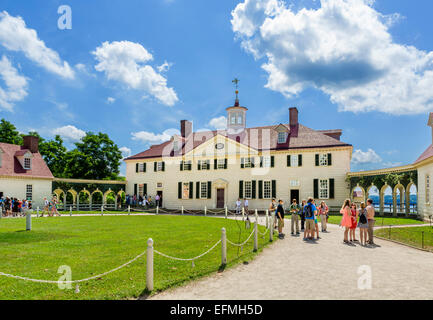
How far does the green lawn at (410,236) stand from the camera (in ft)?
44.0

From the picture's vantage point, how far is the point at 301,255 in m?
10.9

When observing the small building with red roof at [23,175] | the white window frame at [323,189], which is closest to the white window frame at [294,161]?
the white window frame at [323,189]

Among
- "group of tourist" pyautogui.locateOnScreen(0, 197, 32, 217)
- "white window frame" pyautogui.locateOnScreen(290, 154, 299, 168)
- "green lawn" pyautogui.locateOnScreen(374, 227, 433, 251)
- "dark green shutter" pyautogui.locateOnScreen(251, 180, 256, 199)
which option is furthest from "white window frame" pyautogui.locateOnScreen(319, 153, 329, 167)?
"group of tourist" pyautogui.locateOnScreen(0, 197, 32, 217)

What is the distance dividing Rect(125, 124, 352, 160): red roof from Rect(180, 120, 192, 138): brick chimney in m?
1.15

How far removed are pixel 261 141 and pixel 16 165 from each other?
85.4 feet

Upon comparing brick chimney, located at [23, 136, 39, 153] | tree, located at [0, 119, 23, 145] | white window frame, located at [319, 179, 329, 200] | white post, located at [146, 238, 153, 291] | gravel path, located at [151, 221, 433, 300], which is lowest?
gravel path, located at [151, 221, 433, 300]

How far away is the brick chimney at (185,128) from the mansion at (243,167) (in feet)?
3.24

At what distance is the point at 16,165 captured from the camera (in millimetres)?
34938

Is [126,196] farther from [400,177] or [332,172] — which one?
[400,177]

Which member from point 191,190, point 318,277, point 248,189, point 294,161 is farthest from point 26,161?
point 318,277

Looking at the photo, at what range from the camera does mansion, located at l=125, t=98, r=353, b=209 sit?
109 ft

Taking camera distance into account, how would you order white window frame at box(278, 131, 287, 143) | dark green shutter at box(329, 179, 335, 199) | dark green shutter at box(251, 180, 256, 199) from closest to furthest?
dark green shutter at box(329, 179, 335, 199)
dark green shutter at box(251, 180, 256, 199)
white window frame at box(278, 131, 287, 143)

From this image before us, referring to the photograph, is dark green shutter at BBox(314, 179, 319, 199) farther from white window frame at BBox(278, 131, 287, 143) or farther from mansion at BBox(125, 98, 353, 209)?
white window frame at BBox(278, 131, 287, 143)

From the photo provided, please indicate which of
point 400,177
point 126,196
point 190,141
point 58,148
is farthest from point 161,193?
point 400,177
